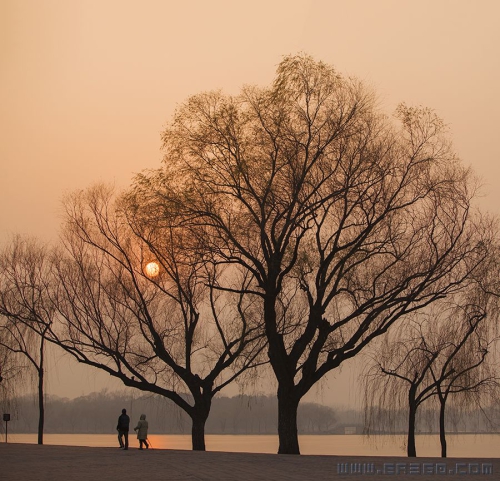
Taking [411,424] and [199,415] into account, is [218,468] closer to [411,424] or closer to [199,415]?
[199,415]

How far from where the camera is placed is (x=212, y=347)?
43281 mm

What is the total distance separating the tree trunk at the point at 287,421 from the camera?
32.6m

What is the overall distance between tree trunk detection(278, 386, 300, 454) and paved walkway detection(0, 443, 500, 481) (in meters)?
3.21

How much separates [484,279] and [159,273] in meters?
14.7

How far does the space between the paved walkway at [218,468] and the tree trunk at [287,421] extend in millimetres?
3212

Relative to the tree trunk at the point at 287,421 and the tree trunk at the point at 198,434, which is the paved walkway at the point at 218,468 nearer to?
the tree trunk at the point at 287,421

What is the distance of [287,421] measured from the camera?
32.8 m

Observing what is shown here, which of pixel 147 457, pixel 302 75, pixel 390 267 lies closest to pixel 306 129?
pixel 302 75

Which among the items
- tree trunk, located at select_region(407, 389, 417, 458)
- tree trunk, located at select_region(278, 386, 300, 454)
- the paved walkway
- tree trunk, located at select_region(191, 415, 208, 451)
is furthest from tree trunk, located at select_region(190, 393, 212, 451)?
the paved walkway

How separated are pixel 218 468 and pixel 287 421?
1002 cm

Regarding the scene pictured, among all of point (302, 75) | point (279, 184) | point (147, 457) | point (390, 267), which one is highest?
point (302, 75)

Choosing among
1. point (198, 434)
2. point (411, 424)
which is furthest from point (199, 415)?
point (411, 424)

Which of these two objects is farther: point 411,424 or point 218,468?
point 411,424

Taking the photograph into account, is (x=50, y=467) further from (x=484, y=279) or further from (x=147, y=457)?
(x=484, y=279)
